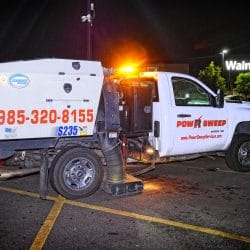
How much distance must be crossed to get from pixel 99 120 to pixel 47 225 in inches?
82.4

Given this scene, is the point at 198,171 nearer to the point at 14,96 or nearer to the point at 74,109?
the point at 74,109

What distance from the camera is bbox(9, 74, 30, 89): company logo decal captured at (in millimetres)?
6008

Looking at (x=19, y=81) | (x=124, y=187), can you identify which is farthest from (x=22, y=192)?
(x=19, y=81)

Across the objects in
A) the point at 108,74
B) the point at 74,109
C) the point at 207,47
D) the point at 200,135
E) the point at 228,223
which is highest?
the point at 207,47

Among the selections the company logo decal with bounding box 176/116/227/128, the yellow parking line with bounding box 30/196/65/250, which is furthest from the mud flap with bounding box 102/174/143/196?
the company logo decal with bounding box 176/116/227/128

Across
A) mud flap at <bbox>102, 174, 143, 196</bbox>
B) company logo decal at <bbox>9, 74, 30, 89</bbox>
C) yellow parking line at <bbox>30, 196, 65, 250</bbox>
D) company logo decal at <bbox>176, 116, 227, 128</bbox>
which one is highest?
company logo decal at <bbox>9, 74, 30, 89</bbox>

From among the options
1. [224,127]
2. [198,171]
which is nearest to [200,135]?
[224,127]

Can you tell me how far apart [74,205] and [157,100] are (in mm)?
2370

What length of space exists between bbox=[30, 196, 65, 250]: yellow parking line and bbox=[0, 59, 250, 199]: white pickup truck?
25 cm

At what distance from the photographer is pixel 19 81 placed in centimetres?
605

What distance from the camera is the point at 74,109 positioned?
21.5 feet

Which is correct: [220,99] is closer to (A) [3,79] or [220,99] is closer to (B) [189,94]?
(B) [189,94]

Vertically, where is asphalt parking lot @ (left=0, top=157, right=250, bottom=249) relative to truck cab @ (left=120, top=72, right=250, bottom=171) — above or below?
below

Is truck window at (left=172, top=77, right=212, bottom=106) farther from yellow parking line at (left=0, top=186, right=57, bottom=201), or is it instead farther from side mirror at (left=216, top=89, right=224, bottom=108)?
yellow parking line at (left=0, top=186, right=57, bottom=201)
